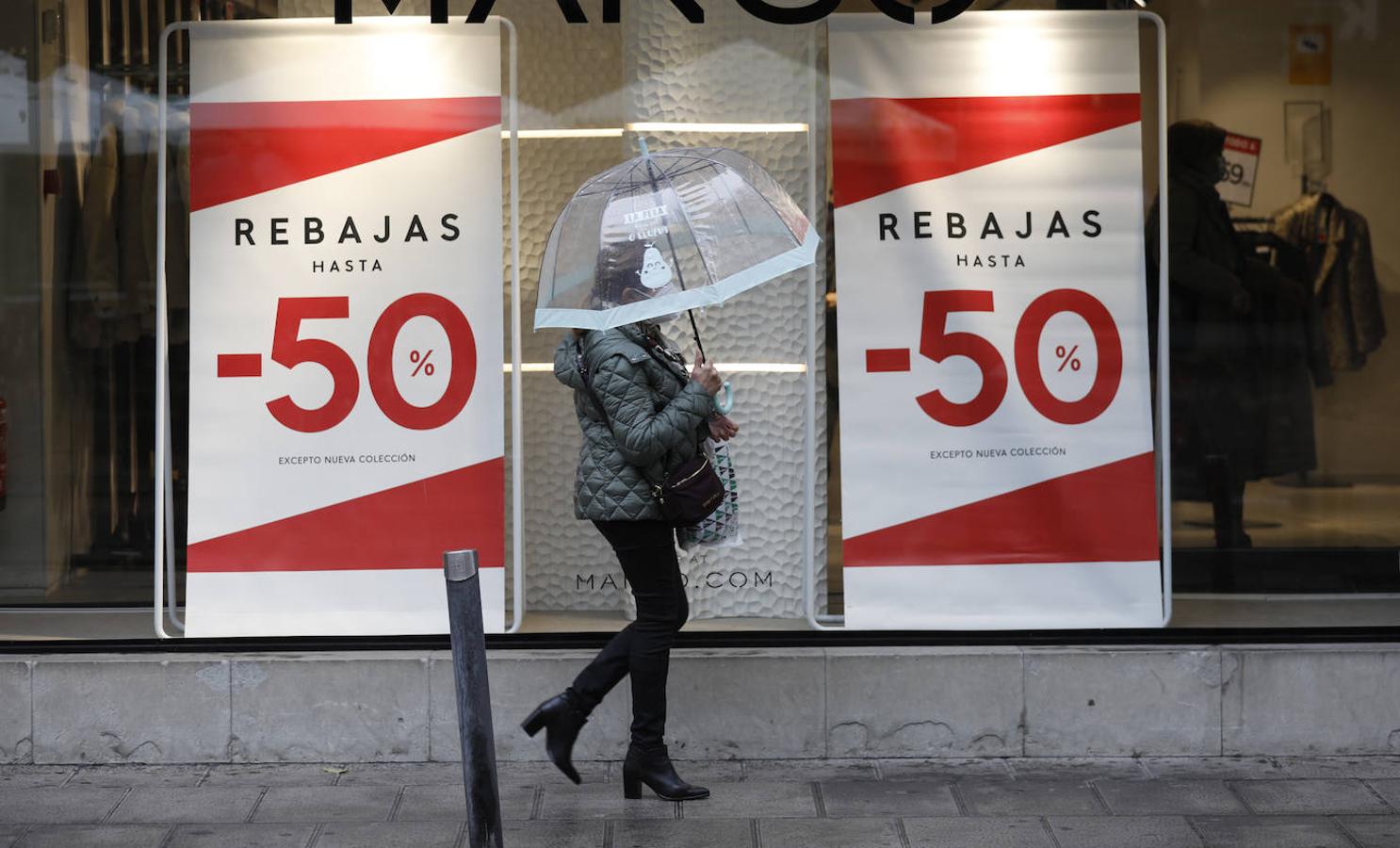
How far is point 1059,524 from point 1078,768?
0.93 meters

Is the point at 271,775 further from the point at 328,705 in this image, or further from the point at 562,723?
the point at 562,723

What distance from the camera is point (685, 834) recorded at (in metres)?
5.40

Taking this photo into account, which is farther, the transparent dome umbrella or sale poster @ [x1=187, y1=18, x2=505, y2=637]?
sale poster @ [x1=187, y1=18, x2=505, y2=637]

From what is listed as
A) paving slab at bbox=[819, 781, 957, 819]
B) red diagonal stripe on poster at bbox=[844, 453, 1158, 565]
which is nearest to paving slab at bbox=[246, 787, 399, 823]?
paving slab at bbox=[819, 781, 957, 819]

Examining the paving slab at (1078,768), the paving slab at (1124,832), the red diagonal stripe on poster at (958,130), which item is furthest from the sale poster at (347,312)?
the paving slab at (1124,832)

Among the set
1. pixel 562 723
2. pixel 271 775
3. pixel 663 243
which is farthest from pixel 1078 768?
pixel 271 775

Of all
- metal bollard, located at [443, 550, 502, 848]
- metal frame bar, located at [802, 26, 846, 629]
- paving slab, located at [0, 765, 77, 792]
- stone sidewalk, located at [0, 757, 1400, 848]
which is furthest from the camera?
metal frame bar, located at [802, 26, 846, 629]

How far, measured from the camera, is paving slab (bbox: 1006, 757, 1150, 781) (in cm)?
605

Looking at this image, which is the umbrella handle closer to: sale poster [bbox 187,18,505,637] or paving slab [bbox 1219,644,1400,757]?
sale poster [bbox 187,18,505,637]

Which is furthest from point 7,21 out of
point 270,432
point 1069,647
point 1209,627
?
point 1209,627

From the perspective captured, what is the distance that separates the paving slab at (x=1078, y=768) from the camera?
238 inches

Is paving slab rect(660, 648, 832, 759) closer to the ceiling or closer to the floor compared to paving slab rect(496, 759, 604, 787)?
closer to the ceiling

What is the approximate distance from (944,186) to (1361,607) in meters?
2.58

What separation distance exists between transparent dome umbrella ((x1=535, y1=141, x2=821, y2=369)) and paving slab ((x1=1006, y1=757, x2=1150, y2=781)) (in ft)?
7.33
